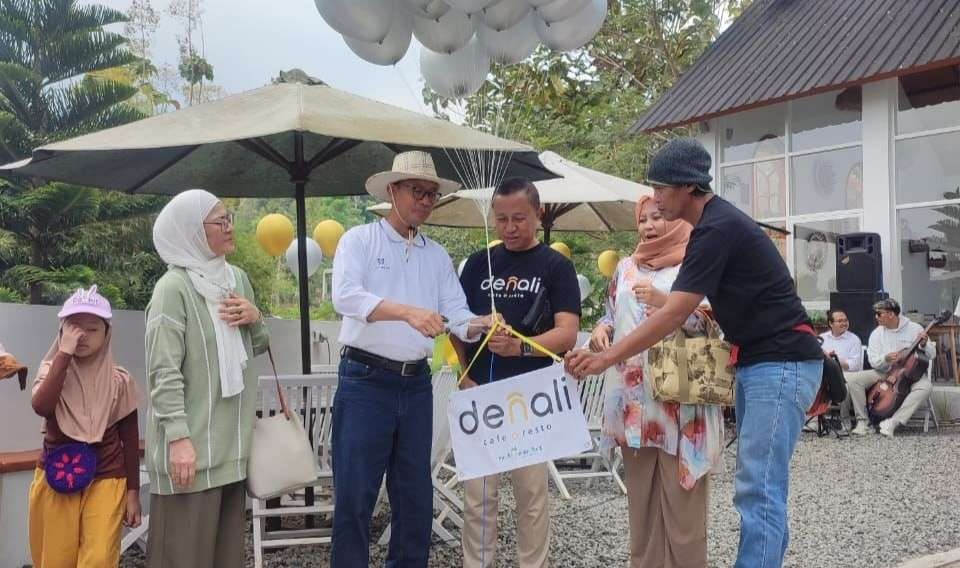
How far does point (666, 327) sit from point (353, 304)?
3.77ft

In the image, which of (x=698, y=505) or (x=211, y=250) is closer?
(x=211, y=250)

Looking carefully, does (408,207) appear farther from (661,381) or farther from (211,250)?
(661,381)

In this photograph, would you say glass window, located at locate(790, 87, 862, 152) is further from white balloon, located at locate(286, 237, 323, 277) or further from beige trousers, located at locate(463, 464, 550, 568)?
beige trousers, located at locate(463, 464, 550, 568)

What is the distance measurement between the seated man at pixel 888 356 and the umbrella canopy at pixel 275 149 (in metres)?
6.88

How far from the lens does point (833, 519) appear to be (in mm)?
5695

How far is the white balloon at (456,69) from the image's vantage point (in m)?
5.90

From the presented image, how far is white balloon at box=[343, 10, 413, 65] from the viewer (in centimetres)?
541

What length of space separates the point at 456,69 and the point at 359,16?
1027mm

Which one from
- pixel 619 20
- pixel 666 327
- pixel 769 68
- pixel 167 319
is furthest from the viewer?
pixel 619 20

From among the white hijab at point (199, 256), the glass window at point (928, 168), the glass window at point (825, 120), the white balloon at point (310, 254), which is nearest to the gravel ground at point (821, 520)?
the white hijab at point (199, 256)

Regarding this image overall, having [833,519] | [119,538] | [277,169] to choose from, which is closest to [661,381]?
[119,538]

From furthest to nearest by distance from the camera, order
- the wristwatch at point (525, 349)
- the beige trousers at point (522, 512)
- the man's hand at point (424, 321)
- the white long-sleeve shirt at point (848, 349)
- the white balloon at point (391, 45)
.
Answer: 1. the white long-sleeve shirt at point (848, 349)
2. the white balloon at point (391, 45)
3. the beige trousers at point (522, 512)
4. the wristwatch at point (525, 349)
5. the man's hand at point (424, 321)

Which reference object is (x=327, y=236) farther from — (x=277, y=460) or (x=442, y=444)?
(x=277, y=460)

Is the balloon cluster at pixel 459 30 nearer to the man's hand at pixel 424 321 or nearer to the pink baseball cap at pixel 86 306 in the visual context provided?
the pink baseball cap at pixel 86 306
